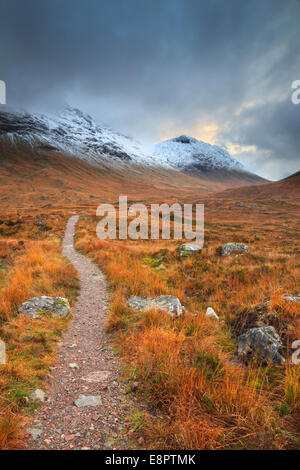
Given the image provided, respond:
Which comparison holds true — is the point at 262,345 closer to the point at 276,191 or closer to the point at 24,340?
the point at 24,340

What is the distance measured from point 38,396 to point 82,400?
24.2 inches

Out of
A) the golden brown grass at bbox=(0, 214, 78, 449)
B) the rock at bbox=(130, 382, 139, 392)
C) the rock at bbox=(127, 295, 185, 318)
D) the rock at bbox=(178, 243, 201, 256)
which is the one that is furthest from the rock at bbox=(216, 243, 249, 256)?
the rock at bbox=(130, 382, 139, 392)

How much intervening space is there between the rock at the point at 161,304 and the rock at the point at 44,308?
1.82 meters

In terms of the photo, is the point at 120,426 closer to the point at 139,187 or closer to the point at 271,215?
the point at 271,215

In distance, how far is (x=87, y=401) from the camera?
2.95m

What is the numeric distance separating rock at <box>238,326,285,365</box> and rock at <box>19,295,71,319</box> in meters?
4.39

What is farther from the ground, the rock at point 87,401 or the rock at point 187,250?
the rock at point 187,250

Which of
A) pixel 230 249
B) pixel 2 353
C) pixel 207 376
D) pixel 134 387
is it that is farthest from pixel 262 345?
pixel 230 249

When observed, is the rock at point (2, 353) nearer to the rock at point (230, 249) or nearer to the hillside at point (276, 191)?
the rock at point (230, 249)

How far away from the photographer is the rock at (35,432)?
7.62 ft

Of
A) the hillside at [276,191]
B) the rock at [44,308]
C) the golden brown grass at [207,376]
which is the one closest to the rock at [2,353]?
the rock at [44,308]
